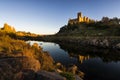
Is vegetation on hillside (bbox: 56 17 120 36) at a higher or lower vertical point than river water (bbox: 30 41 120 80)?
higher

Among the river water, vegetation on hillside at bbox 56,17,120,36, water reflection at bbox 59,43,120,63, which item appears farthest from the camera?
vegetation on hillside at bbox 56,17,120,36

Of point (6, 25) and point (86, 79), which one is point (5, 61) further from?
point (6, 25)

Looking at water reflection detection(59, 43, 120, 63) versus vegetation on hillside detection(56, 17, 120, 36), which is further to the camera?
vegetation on hillside detection(56, 17, 120, 36)

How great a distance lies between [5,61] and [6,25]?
499 feet

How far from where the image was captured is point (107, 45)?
274 feet

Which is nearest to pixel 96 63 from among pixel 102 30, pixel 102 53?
pixel 102 53

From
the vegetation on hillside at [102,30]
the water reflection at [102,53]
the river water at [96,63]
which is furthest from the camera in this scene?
the vegetation on hillside at [102,30]

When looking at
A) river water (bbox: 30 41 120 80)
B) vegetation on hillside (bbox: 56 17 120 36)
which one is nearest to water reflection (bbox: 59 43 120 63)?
river water (bbox: 30 41 120 80)

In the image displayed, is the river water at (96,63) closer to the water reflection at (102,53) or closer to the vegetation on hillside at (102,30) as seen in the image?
the water reflection at (102,53)

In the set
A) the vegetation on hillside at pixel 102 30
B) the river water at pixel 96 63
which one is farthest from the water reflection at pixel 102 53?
the vegetation on hillside at pixel 102 30

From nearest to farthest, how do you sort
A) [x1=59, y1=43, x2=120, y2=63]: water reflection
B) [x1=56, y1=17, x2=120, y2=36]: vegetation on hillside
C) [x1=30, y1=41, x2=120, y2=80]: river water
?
[x1=30, y1=41, x2=120, y2=80]: river water, [x1=59, y1=43, x2=120, y2=63]: water reflection, [x1=56, y1=17, x2=120, y2=36]: vegetation on hillside

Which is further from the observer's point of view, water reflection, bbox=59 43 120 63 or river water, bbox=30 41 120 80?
water reflection, bbox=59 43 120 63

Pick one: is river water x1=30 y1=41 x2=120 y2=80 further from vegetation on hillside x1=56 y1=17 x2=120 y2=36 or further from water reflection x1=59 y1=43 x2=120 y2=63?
vegetation on hillside x1=56 y1=17 x2=120 y2=36

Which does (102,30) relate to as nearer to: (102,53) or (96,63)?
(102,53)
